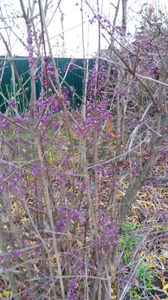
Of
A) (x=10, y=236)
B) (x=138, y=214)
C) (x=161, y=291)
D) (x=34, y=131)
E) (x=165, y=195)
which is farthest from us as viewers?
(x=165, y=195)

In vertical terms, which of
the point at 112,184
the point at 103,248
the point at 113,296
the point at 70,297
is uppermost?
the point at 112,184

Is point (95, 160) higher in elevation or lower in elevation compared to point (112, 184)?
higher

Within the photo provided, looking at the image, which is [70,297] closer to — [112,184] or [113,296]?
[113,296]

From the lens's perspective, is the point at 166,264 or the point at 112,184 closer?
the point at 112,184

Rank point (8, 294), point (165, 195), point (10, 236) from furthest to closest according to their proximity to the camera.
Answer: point (165, 195)
point (8, 294)
point (10, 236)

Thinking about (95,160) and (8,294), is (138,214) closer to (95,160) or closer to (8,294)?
(8,294)

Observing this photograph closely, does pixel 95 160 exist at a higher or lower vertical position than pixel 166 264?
higher

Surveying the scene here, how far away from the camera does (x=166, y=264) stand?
244cm

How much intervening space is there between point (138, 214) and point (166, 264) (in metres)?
0.63

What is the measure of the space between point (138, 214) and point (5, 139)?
210cm

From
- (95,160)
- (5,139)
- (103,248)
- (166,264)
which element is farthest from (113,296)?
(5,139)

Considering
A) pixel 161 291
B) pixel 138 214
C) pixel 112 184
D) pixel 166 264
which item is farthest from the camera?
pixel 138 214

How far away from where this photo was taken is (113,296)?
1864mm

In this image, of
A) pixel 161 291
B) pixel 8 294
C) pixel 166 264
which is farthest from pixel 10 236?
pixel 166 264
